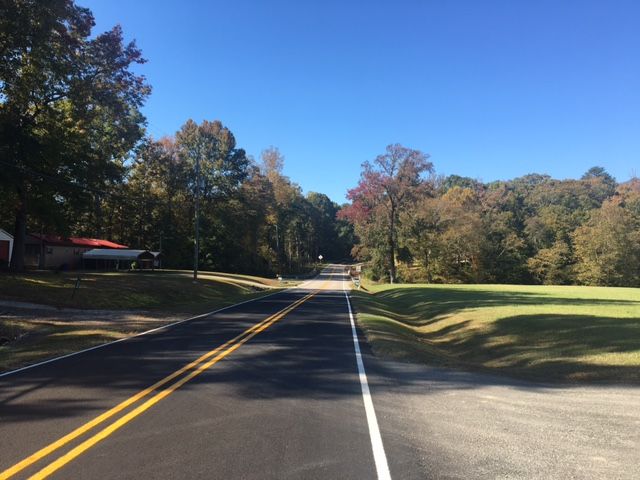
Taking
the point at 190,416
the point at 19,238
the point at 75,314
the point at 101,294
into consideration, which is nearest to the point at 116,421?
the point at 190,416

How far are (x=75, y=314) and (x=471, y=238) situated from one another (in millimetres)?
61068

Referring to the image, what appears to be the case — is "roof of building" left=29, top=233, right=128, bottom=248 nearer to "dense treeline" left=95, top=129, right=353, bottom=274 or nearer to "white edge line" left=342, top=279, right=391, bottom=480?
"dense treeline" left=95, top=129, right=353, bottom=274

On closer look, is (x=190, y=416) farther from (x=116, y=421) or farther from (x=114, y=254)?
(x=114, y=254)

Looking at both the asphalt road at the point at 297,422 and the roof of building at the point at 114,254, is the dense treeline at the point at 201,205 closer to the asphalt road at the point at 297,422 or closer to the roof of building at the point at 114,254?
the roof of building at the point at 114,254

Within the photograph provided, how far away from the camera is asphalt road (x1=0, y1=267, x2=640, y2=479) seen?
4496 mm

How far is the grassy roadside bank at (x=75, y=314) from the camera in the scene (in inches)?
467

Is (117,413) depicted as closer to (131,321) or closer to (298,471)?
(298,471)

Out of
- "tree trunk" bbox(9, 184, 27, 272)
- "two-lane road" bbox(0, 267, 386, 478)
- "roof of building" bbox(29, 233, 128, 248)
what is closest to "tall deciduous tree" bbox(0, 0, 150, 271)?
"tree trunk" bbox(9, 184, 27, 272)

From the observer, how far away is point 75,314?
750 inches

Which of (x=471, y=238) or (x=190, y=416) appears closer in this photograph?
(x=190, y=416)

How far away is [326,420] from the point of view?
591cm

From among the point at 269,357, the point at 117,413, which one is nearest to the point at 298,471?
A: the point at 117,413

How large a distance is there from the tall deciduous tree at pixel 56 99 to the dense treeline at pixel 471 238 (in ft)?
119

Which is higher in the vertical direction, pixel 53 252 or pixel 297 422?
pixel 53 252
